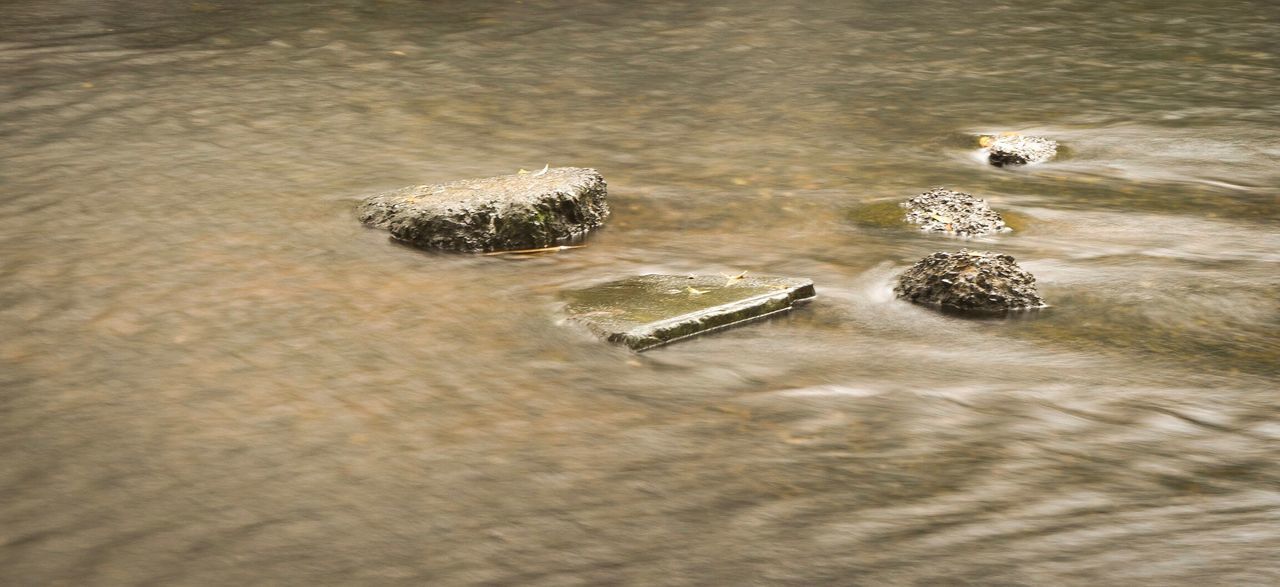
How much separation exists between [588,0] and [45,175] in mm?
5100

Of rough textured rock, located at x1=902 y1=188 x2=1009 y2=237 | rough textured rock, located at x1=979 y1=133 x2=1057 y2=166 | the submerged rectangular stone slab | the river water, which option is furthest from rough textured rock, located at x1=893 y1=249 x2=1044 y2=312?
rough textured rock, located at x1=979 y1=133 x2=1057 y2=166

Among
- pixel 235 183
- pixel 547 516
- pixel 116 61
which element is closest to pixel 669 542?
pixel 547 516

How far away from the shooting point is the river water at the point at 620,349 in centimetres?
249

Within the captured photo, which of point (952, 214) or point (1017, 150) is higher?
point (1017, 150)

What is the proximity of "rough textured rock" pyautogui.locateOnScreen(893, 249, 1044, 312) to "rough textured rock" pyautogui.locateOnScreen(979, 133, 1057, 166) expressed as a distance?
1.79 metres

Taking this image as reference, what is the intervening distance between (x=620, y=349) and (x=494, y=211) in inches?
43.6

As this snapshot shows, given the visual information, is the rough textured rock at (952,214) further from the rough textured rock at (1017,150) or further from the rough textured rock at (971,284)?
the rough textured rock at (1017,150)

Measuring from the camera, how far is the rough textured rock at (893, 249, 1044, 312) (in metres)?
3.85

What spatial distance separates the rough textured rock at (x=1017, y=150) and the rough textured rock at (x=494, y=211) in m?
2.02

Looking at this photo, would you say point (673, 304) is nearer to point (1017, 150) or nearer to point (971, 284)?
point (971, 284)

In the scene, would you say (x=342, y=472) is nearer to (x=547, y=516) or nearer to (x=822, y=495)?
(x=547, y=516)

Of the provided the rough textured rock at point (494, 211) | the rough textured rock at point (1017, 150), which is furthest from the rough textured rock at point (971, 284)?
the rough textured rock at point (1017, 150)

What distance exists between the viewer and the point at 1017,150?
5.72m

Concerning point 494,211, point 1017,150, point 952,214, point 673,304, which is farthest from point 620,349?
point 1017,150
